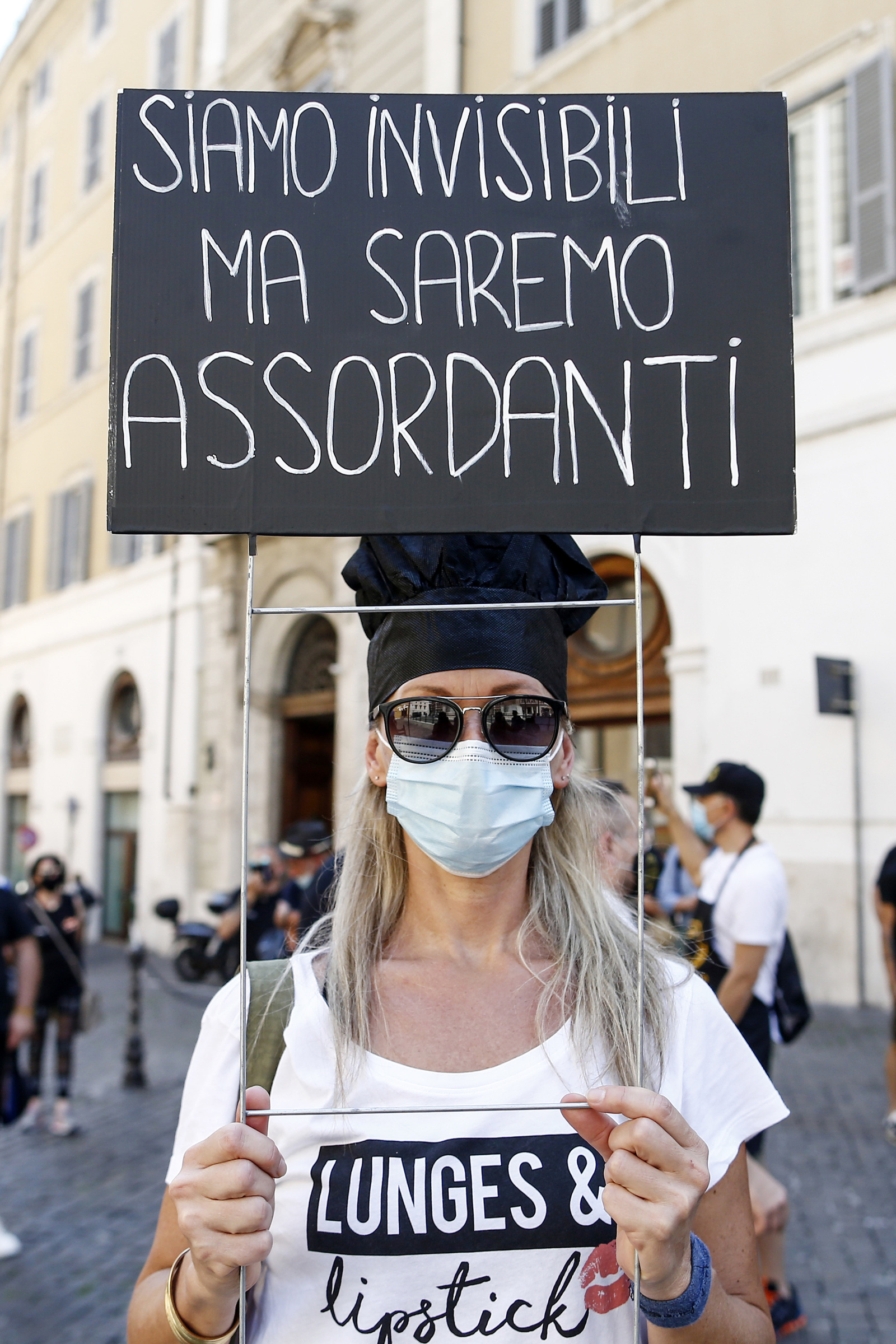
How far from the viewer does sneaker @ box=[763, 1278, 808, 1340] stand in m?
3.78

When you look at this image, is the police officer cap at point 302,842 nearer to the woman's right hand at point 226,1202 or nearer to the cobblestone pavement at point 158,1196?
the cobblestone pavement at point 158,1196

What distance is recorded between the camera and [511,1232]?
5.01 feet

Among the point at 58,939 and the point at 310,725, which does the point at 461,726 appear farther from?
the point at 310,725

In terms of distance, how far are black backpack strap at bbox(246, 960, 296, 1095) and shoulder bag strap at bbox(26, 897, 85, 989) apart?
5.61 meters

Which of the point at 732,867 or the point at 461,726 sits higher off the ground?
the point at 461,726

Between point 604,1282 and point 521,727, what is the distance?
2.69 feet

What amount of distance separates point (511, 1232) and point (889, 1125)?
5.23 metres

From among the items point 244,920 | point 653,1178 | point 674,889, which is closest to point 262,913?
point 674,889

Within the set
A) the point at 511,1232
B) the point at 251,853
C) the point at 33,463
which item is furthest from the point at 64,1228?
the point at 33,463

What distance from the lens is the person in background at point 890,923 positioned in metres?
5.60

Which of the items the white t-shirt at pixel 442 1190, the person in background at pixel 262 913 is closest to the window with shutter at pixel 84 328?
the person in background at pixel 262 913

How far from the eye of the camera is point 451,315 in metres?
1.64

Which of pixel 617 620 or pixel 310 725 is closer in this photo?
pixel 617 620

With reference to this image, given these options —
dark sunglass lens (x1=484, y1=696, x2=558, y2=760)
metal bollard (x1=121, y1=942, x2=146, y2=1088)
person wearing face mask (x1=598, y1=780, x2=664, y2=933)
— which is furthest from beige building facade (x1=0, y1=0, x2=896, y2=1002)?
metal bollard (x1=121, y1=942, x2=146, y2=1088)
